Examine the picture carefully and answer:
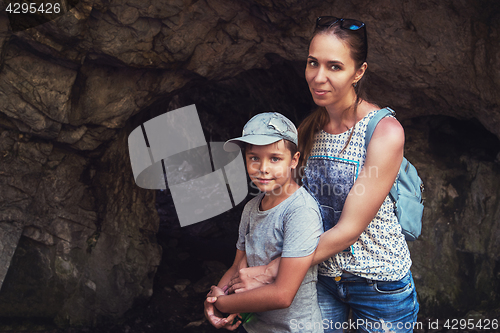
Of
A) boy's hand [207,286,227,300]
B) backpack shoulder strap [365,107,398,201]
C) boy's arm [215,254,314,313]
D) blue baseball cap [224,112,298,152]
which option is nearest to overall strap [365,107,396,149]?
backpack shoulder strap [365,107,398,201]

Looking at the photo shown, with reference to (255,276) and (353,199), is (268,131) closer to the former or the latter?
(353,199)

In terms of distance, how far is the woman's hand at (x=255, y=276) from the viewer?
1.54 metres

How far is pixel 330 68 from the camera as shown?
1562 mm

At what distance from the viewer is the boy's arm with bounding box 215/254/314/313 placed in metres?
1.46

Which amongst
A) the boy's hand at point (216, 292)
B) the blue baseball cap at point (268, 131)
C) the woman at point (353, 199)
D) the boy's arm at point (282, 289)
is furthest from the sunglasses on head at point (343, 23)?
the boy's hand at point (216, 292)

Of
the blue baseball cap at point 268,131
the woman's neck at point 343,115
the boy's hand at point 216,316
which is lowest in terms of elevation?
the boy's hand at point 216,316

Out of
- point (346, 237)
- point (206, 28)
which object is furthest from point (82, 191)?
point (346, 237)

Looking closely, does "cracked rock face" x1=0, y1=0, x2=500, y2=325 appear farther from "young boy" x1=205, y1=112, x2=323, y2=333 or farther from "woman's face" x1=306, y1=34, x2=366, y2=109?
"young boy" x1=205, y1=112, x2=323, y2=333

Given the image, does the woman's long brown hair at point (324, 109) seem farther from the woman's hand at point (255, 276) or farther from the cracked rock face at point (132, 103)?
the cracked rock face at point (132, 103)

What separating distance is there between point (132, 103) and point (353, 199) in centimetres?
237

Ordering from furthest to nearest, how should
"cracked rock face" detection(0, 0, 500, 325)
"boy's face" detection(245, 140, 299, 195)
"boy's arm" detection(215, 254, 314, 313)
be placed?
"cracked rock face" detection(0, 0, 500, 325)
"boy's face" detection(245, 140, 299, 195)
"boy's arm" detection(215, 254, 314, 313)

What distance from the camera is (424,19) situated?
2.76 m

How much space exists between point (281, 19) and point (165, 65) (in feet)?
3.20

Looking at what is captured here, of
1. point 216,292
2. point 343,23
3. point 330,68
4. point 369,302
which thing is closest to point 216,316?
point 216,292
